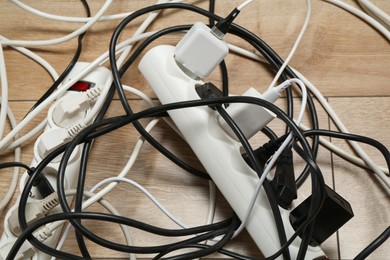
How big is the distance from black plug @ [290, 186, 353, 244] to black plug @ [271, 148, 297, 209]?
0.06 ft

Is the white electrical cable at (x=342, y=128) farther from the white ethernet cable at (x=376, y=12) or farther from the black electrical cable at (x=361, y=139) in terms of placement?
the white ethernet cable at (x=376, y=12)

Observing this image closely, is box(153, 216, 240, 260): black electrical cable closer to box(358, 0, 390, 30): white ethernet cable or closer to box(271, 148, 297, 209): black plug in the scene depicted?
box(271, 148, 297, 209): black plug

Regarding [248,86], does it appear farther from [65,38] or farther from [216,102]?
[65,38]

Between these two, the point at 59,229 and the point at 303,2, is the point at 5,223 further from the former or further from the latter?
the point at 303,2

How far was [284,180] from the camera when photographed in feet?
1.57

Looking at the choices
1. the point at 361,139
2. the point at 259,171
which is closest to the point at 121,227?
the point at 259,171

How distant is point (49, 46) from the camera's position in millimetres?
658

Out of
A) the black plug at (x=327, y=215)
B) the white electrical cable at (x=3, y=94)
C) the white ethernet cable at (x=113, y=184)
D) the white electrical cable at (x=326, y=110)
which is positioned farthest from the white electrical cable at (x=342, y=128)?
the white electrical cable at (x=3, y=94)

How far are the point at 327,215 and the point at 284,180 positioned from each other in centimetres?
6

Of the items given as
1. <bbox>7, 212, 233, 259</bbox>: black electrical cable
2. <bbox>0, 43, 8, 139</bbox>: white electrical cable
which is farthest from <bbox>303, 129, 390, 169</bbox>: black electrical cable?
<bbox>0, 43, 8, 139</bbox>: white electrical cable

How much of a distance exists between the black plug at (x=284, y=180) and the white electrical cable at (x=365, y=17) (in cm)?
28

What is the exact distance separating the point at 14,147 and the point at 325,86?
44cm

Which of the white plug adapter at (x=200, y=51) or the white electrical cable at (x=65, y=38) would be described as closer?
the white plug adapter at (x=200, y=51)

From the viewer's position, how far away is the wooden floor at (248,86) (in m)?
0.57
